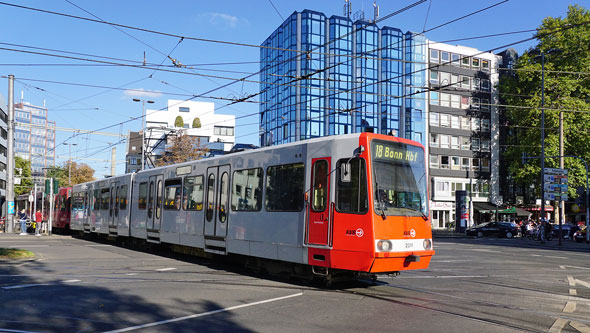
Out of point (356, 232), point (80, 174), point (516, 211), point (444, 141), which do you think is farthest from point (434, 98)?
point (80, 174)

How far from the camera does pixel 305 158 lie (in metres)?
10.9

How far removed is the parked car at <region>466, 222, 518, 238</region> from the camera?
43.4 metres

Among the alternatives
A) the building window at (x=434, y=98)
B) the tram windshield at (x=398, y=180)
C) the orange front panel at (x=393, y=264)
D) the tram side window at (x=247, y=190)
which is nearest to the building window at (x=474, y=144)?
the building window at (x=434, y=98)

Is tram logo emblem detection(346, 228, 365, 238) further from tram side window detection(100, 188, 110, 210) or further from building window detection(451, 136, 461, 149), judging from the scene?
building window detection(451, 136, 461, 149)

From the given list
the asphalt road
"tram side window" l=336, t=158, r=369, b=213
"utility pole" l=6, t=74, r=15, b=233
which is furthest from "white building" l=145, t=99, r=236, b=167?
Answer: "tram side window" l=336, t=158, r=369, b=213

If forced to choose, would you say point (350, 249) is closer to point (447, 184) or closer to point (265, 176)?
point (265, 176)

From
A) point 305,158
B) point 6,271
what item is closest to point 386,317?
point 305,158

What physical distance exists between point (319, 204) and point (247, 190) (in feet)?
9.32

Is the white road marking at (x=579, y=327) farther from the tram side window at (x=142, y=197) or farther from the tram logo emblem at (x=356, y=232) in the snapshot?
the tram side window at (x=142, y=197)

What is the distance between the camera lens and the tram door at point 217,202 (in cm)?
1358

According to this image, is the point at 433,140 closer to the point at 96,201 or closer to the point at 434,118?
the point at 434,118

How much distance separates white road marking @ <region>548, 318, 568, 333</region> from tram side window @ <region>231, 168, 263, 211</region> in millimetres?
6553

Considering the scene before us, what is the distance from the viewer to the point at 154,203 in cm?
1820

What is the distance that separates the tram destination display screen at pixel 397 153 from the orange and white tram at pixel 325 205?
0.02 meters
